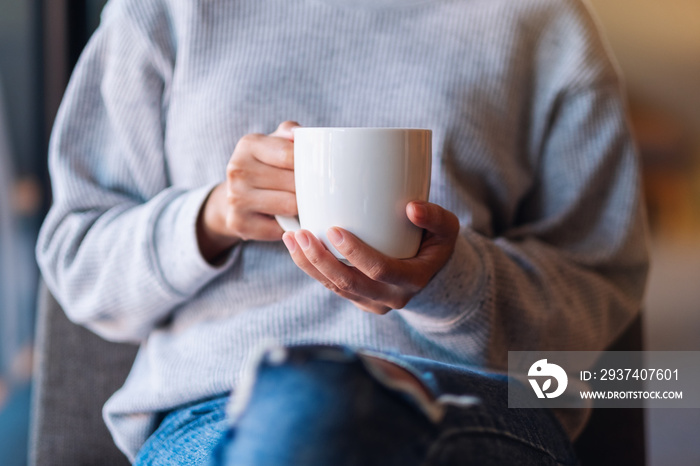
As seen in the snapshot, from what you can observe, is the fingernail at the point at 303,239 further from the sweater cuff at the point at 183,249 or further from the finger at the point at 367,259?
the sweater cuff at the point at 183,249

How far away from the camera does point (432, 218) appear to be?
53 cm

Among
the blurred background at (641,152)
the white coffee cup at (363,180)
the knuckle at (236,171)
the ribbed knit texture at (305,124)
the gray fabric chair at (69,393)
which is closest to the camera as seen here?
the white coffee cup at (363,180)

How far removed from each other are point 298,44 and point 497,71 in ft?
0.85

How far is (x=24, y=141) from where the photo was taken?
4.22 ft

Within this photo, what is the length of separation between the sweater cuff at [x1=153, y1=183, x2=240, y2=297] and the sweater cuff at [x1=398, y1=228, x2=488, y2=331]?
23 centimetres

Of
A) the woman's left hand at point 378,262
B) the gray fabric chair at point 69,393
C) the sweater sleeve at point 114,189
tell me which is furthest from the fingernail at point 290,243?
the gray fabric chair at point 69,393

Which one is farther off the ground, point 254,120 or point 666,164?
point 254,120

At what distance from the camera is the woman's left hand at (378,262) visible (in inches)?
19.8

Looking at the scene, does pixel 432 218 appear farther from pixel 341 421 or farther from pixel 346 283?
pixel 341 421

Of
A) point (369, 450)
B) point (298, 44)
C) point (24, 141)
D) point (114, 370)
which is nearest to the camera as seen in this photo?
point (369, 450)

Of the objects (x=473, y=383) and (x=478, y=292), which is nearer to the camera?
(x=473, y=383)

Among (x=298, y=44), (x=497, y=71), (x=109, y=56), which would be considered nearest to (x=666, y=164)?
(x=497, y=71)

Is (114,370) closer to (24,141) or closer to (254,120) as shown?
(254,120)

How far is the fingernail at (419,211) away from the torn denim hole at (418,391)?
0.12 meters
